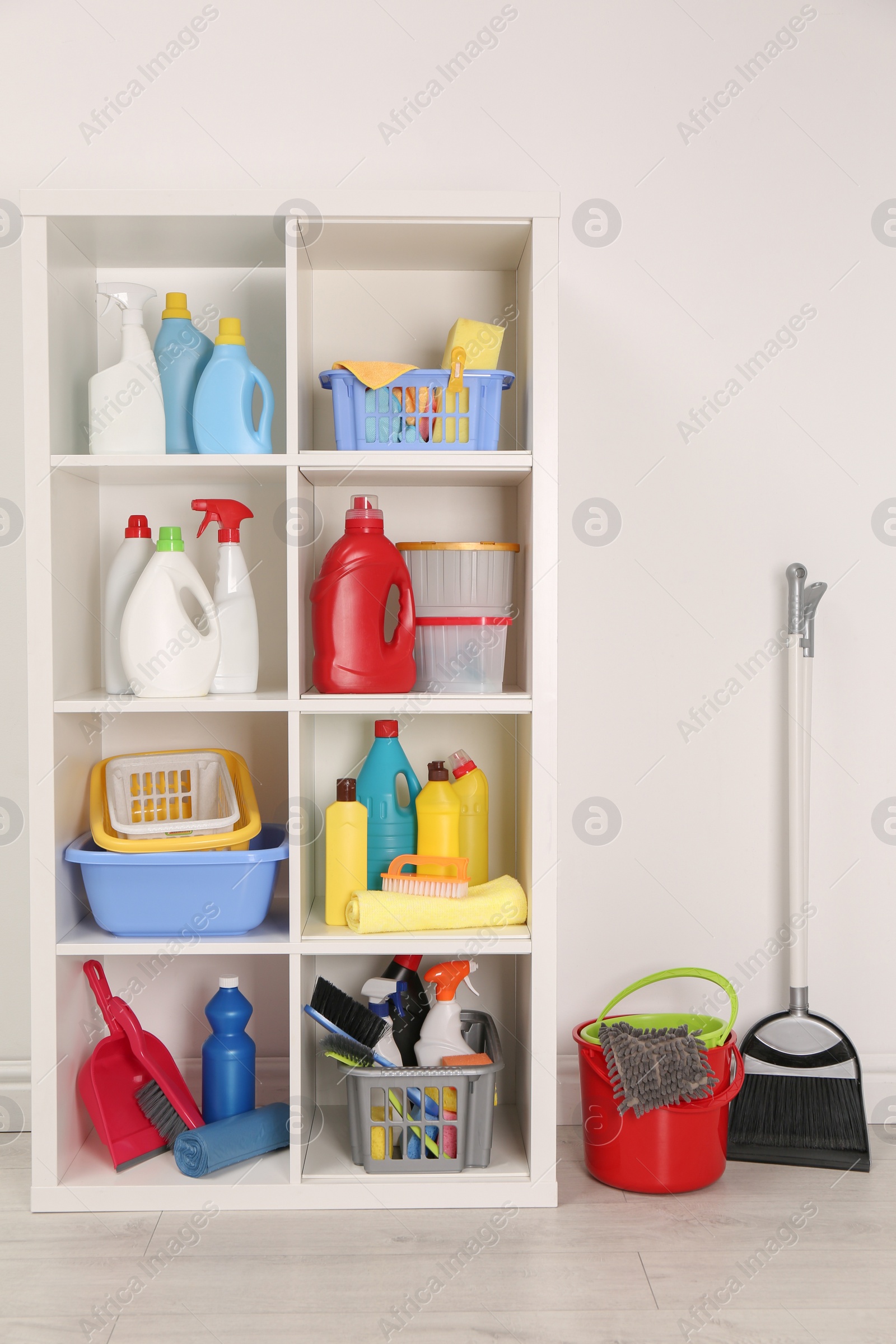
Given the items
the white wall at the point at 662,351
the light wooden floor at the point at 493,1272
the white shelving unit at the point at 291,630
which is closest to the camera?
the light wooden floor at the point at 493,1272

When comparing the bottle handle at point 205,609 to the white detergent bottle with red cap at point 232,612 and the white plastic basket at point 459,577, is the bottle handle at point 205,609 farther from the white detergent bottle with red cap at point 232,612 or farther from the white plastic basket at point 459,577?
the white plastic basket at point 459,577

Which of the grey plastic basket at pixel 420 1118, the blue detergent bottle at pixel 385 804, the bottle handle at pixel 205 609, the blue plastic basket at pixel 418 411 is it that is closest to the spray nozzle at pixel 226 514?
the bottle handle at pixel 205 609

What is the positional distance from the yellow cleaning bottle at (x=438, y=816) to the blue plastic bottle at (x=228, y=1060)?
0.45 meters

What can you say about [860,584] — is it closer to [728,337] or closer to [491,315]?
[728,337]

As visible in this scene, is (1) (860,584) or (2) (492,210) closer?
(2) (492,210)

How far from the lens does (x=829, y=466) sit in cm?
213

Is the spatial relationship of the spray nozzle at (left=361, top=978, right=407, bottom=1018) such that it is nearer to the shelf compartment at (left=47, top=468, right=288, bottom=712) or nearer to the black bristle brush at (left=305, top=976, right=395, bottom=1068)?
the black bristle brush at (left=305, top=976, right=395, bottom=1068)

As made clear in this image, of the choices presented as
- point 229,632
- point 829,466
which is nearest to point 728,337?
point 829,466

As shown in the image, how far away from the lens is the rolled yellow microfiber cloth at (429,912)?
179 cm

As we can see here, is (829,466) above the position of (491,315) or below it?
below

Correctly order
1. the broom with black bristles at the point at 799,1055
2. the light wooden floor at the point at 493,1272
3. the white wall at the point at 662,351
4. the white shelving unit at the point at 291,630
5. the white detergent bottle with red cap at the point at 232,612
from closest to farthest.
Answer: the light wooden floor at the point at 493,1272
the white shelving unit at the point at 291,630
the white detergent bottle with red cap at the point at 232,612
the broom with black bristles at the point at 799,1055
the white wall at the point at 662,351

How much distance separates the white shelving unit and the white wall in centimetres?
20

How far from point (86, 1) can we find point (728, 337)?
1.49 metres

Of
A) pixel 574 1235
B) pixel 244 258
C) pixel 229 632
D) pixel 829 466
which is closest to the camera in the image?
pixel 574 1235
